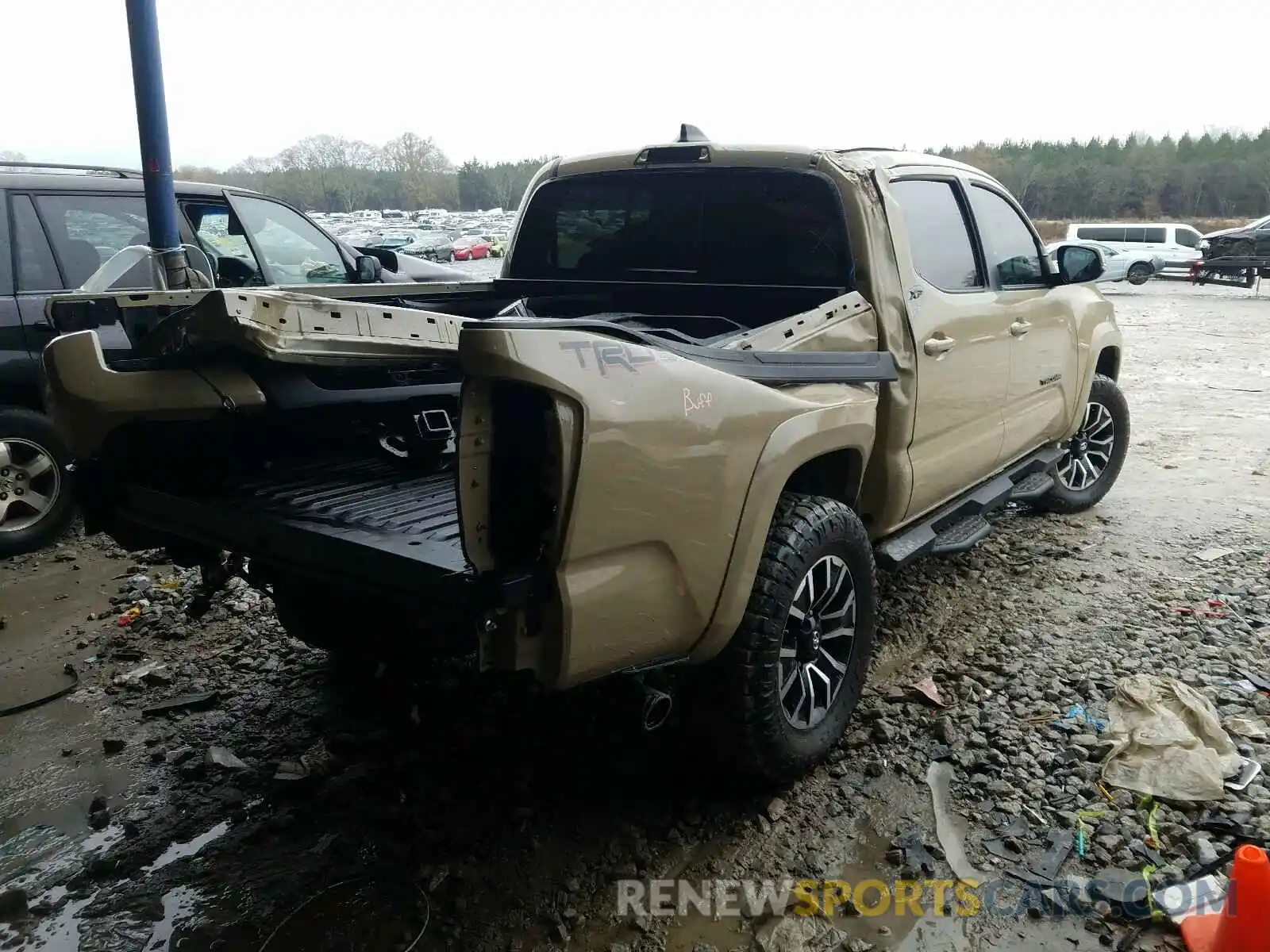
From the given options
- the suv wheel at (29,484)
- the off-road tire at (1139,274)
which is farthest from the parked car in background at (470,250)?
the suv wheel at (29,484)

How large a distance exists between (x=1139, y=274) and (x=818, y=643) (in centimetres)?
2540

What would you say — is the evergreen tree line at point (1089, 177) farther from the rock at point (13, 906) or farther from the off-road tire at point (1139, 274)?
the rock at point (13, 906)

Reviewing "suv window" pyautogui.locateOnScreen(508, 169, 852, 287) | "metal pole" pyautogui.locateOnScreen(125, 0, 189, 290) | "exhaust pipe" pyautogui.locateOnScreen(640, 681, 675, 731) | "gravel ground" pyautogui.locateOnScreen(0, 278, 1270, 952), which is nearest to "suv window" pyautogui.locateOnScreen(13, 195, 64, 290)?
"metal pole" pyautogui.locateOnScreen(125, 0, 189, 290)

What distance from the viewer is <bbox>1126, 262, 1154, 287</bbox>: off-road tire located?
79.7ft

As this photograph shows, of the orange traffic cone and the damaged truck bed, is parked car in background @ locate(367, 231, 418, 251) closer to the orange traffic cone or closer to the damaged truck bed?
the damaged truck bed

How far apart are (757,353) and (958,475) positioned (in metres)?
1.62

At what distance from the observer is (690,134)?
3.77 meters

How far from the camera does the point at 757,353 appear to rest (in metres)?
2.71

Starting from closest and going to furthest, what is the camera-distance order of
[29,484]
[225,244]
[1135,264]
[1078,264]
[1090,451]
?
[1078,264] → [29,484] → [1090,451] → [225,244] → [1135,264]

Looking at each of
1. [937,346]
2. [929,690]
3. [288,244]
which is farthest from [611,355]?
[288,244]

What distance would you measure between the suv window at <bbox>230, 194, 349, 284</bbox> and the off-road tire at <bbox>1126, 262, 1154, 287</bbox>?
23.4 meters

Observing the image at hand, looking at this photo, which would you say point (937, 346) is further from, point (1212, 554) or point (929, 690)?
point (1212, 554)

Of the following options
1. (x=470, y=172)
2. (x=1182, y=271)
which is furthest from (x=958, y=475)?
(x=470, y=172)

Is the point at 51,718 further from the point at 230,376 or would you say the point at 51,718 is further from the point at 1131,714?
the point at 1131,714
